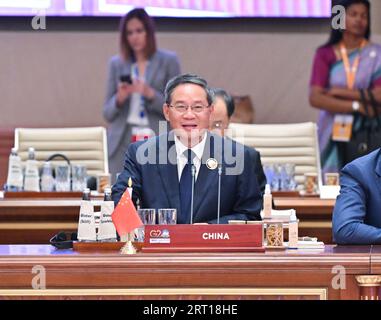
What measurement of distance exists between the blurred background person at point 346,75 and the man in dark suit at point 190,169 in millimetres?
3848

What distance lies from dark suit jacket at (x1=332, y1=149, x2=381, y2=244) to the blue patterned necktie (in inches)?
26.3

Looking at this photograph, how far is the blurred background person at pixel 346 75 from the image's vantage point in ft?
27.1

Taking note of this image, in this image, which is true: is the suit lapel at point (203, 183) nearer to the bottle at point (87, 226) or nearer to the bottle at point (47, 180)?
the bottle at point (87, 226)

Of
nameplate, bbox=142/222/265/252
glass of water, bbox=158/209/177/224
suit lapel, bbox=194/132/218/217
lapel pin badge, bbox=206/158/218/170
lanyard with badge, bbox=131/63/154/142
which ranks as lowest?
nameplate, bbox=142/222/265/252

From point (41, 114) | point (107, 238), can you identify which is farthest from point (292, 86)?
point (107, 238)

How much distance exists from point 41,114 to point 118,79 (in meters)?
0.88

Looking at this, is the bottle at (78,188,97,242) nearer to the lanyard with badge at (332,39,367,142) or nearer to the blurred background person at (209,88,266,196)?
the blurred background person at (209,88,266,196)

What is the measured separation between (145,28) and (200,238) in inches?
180

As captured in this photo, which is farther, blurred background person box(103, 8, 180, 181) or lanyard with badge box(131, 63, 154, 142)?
lanyard with badge box(131, 63, 154, 142)

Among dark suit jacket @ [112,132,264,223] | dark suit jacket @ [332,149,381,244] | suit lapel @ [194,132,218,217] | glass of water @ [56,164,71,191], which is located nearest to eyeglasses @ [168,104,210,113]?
dark suit jacket @ [112,132,264,223]

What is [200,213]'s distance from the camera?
14.4 ft

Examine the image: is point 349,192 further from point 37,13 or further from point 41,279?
point 37,13

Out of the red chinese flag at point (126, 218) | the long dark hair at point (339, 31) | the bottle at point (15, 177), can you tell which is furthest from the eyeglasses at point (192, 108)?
the long dark hair at point (339, 31)

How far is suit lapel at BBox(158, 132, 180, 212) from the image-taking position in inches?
173
